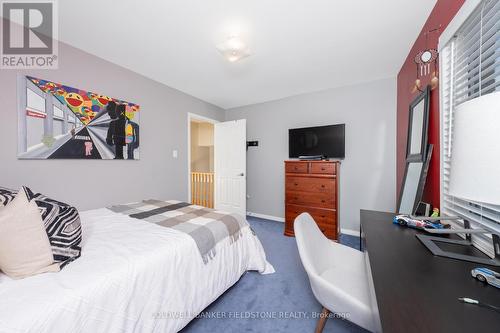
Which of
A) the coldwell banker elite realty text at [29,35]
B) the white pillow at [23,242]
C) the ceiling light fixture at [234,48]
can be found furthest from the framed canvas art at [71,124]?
the ceiling light fixture at [234,48]

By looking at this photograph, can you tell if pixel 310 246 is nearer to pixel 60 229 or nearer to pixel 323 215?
pixel 60 229

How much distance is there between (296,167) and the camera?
9.81ft

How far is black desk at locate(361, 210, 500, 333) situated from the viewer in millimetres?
511

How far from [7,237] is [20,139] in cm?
139

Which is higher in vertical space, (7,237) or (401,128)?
(401,128)

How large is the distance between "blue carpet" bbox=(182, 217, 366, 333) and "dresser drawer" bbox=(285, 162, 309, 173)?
1325mm

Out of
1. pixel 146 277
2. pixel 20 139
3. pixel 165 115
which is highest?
pixel 165 115

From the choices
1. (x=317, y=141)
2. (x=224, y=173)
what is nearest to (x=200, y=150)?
(x=224, y=173)

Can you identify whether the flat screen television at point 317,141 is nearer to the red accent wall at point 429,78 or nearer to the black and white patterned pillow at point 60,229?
the red accent wall at point 429,78

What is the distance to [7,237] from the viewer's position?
90 cm

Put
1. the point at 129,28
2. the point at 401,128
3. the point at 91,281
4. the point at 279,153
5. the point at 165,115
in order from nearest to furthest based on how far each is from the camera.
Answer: the point at 91,281
the point at 129,28
the point at 401,128
the point at 165,115
the point at 279,153

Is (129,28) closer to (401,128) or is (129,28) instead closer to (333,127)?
(333,127)

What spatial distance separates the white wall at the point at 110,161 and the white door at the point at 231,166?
0.77 meters

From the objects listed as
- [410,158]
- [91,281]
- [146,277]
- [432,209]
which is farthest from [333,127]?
[91,281]
